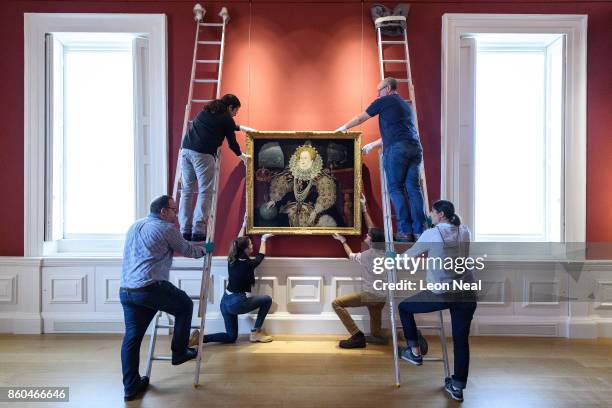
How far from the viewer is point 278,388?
10.9 ft

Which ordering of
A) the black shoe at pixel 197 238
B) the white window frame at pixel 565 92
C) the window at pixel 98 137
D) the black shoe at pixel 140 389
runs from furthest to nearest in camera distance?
1. the window at pixel 98 137
2. the white window frame at pixel 565 92
3. the black shoe at pixel 197 238
4. the black shoe at pixel 140 389

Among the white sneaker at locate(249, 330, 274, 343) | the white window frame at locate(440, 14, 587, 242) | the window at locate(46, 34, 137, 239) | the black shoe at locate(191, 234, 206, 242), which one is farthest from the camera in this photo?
the window at locate(46, 34, 137, 239)

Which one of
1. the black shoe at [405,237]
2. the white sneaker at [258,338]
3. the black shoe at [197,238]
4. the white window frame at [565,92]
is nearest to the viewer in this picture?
the black shoe at [405,237]

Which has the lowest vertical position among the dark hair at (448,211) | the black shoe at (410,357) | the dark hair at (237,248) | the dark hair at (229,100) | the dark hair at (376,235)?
the black shoe at (410,357)

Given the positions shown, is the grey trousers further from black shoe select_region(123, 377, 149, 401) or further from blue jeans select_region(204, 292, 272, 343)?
black shoe select_region(123, 377, 149, 401)

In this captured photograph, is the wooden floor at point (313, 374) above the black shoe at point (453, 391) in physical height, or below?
below

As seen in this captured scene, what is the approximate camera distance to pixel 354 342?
4.25 metres

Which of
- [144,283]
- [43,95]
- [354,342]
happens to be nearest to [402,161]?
[354,342]

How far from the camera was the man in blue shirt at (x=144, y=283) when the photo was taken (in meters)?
3.13

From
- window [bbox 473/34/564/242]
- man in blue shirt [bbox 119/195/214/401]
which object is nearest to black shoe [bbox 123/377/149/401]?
man in blue shirt [bbox 119/195/214/401]

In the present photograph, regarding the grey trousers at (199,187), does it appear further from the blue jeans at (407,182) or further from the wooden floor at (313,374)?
the blue jeans at (407,182)

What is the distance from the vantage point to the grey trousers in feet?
12.5

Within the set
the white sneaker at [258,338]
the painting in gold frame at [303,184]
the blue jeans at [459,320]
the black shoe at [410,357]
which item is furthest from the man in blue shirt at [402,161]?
the white sneaker at [258,338]

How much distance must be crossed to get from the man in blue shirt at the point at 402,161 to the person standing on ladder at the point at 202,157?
131 cm
